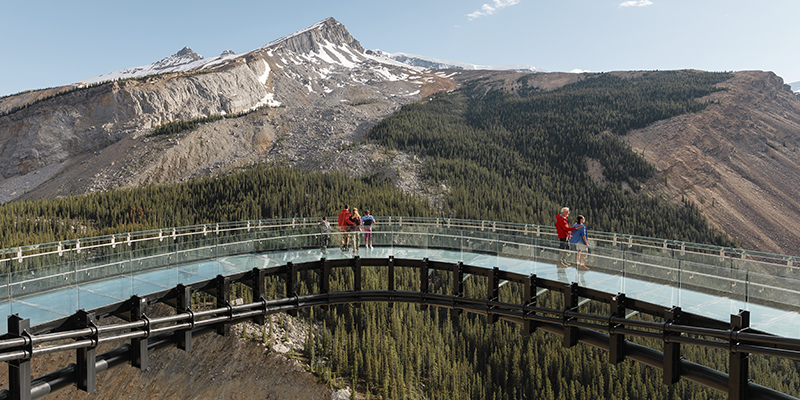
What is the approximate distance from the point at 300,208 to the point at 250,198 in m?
8.78

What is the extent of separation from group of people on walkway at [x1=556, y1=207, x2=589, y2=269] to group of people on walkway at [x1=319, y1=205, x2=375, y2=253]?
365 inches

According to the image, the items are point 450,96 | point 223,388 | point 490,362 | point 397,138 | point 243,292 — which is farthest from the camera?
point 450,96

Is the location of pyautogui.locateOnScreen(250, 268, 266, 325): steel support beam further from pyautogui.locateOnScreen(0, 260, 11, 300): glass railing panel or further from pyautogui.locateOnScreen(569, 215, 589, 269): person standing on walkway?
pyautogui.locateOnScreen(569, 215, 589, 269): person standing on walkway

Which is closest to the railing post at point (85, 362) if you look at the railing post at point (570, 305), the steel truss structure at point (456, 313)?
the steel truss structure at point (456, 313)

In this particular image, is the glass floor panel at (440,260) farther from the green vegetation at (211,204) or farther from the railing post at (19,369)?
the green vegetation at (211,204)

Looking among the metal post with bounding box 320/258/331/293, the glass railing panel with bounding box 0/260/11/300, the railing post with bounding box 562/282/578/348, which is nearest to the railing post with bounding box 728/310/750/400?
the railing post with bounding box 562/282/578/348

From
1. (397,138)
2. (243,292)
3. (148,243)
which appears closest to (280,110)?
(397,138)

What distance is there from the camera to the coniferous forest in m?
59.3

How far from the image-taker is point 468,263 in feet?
72.5

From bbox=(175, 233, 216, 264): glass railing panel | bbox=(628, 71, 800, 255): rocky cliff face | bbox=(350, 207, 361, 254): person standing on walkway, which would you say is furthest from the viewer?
bbox=(628, 71, 800, 255): rocky cliff face

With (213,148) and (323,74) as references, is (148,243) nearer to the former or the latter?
(213,148)

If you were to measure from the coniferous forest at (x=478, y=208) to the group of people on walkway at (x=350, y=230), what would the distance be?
32.0 m

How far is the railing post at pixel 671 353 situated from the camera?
1390cm

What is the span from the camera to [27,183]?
115125 mm
